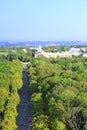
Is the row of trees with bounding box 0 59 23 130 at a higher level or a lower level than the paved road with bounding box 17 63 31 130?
higher

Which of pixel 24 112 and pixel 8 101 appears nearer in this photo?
pixel 8 101

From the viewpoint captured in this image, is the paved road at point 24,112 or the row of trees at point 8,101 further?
the paved road at point 24,112

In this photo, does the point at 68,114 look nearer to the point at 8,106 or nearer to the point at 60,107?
the point at 60,107

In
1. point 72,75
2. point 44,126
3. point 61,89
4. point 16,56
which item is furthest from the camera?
point 16,56

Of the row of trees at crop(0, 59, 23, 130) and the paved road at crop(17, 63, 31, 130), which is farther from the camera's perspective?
the paved road at crop(17, 63, 31, 130)

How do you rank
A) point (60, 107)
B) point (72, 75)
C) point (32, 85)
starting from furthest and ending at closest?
1. point (72, 75)
2. point (32, 85)
3. point (60, 107)

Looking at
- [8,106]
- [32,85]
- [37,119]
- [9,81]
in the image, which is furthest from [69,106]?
[9,81]

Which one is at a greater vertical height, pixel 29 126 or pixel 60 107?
pixel 60 107

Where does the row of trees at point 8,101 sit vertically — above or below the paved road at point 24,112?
above

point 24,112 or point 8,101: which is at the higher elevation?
point 8,101

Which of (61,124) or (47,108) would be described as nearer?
(61,124)
